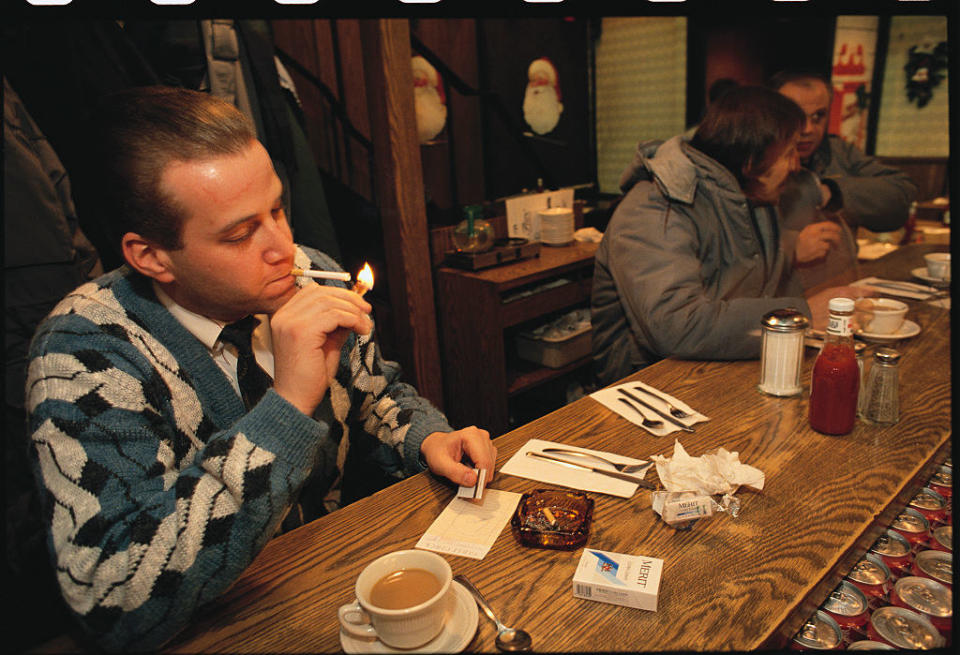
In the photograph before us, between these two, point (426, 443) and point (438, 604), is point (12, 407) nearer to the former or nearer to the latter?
point (426, 443)

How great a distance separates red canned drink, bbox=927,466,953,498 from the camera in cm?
130

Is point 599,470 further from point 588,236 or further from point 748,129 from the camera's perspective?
point 588,236

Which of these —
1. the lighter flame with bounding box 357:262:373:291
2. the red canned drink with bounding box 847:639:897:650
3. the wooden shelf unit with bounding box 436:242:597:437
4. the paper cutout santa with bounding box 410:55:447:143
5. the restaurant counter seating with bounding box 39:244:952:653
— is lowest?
the wooden shelf unit with bounding box 436:242:597:437

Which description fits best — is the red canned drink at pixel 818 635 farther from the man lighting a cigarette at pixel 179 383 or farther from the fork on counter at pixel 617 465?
the man lighting a cigarette at pixel 179 383

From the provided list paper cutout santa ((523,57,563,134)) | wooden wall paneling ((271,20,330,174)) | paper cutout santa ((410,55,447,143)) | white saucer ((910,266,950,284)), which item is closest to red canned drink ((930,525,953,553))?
white saucer ((910,266,950,284))

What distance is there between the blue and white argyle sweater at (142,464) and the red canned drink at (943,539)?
1129 mm

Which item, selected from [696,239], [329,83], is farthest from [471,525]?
[329,83]

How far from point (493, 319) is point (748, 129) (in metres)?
1.43

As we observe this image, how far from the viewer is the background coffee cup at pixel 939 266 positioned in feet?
7.95

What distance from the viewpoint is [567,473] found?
1287 mm

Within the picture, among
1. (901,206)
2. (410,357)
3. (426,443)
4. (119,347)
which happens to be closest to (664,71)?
(901,206)

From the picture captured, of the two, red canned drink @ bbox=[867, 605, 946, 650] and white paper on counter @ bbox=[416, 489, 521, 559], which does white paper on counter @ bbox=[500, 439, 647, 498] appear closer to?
white paper on counter @ bbox=[416, 489, 521, 559]

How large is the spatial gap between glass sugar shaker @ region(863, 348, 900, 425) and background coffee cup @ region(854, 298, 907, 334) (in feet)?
1.95

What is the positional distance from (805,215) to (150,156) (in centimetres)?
284
